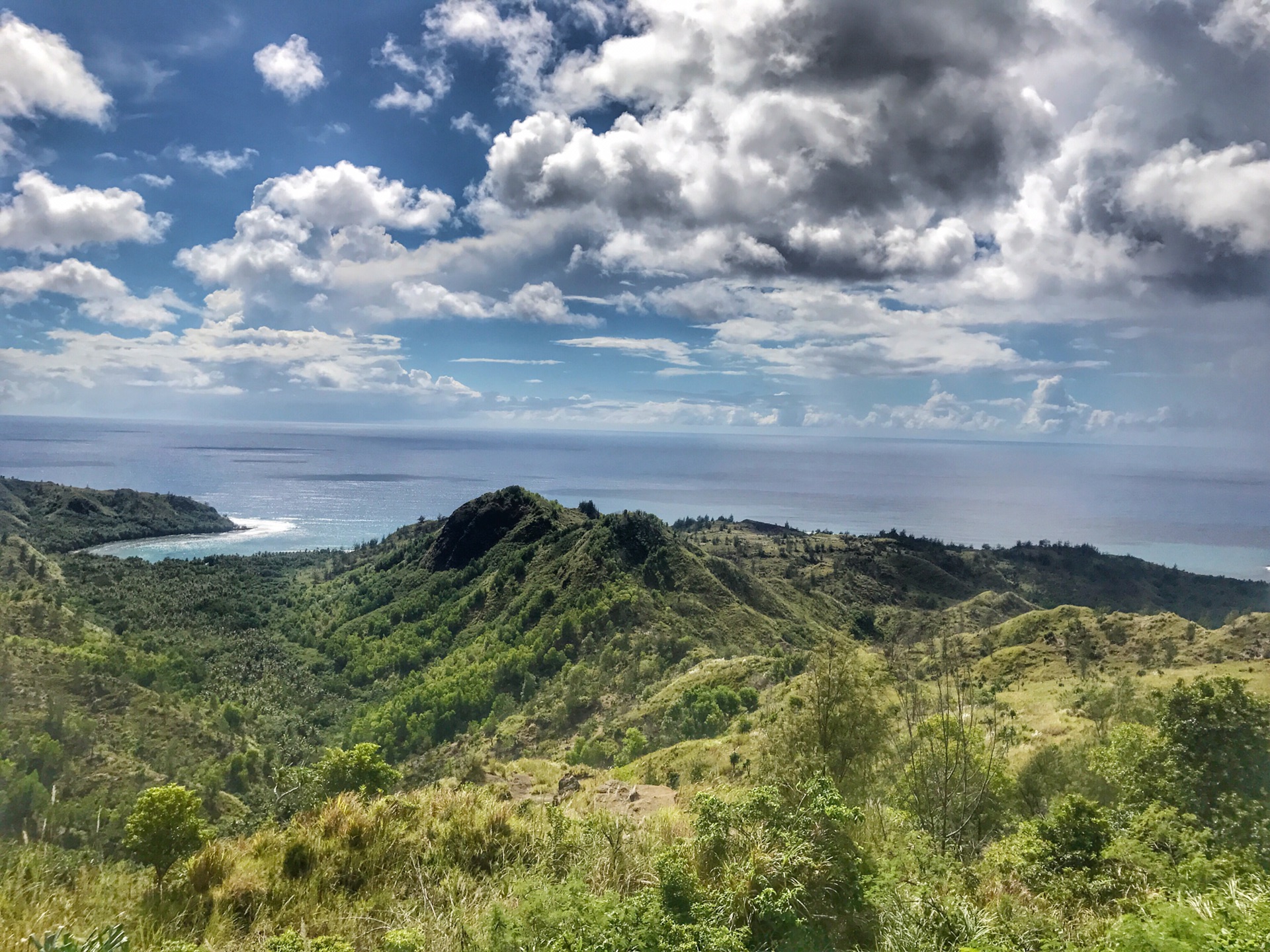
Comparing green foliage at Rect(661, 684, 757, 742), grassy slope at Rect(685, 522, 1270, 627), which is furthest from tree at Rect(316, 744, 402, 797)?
grassy slope at Rect(685, 522, 1270, 627)

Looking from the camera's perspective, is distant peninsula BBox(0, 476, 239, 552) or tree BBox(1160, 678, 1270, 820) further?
distant peninsula BBox(0, 476, 239, 552)

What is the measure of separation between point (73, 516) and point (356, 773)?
8601 inches

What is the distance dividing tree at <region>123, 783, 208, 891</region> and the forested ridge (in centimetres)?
5

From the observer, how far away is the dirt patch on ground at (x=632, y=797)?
17.0 meters

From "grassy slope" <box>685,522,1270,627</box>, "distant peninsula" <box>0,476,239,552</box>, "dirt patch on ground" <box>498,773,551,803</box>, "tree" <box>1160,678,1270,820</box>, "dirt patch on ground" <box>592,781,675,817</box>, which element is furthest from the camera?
"distant peninsula" <box>0,476,239,552</box>

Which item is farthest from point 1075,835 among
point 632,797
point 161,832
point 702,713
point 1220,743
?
point 702,713

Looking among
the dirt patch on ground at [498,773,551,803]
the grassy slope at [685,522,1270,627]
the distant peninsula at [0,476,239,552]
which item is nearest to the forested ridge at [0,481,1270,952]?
the dirt patch on ground at [498,773,551,803]

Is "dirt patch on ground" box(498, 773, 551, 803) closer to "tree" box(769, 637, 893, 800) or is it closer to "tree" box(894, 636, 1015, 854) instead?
"tree" box(769, 637, 893, 800)

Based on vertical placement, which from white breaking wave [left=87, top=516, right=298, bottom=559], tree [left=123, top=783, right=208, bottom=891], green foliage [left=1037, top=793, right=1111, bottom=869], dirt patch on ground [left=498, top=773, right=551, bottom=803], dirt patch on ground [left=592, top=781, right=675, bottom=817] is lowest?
white breaking wave [left=87, top=516, right=298, bottom=559]

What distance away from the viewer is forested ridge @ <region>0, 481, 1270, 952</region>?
296 inches

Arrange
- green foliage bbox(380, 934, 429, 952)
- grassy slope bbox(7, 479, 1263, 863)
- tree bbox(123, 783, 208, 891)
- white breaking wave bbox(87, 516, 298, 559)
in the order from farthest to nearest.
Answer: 1. white breaking wave bbox(87, 516, 298, 559)
2. grassy slope bbox(7, 479, 1263, 863)
3. tree bbox(123, 783, 208, 891)
4. green foliage bbox(380, 934, 429, 952)

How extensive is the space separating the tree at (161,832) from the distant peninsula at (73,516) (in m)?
172

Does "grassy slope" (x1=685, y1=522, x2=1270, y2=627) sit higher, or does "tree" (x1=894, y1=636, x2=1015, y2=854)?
"tree" (x1=894, y1=636, x2=1015, y2=854)

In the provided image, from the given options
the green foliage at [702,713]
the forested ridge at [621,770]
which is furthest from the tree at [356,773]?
the green foliage at [702,713]
